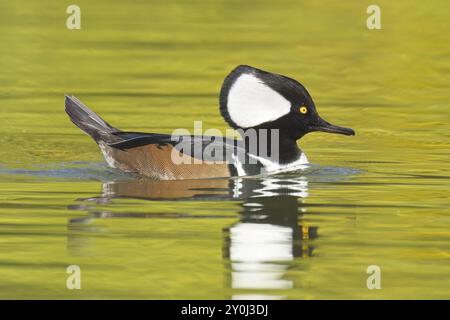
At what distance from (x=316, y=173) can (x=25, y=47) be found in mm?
8981

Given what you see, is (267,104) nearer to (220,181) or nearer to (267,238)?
(220,181)

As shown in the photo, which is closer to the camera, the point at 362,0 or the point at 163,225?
the point at 163,225

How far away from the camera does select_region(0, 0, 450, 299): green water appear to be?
9.24 meters

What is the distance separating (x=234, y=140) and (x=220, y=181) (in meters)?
0.58

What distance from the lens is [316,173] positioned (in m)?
13.1

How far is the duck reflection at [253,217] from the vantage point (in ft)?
30.5

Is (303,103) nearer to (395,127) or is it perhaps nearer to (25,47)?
(395,127)

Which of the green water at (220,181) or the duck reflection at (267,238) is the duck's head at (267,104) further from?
the duck reflection at (267,238)

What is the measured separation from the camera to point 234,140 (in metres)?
12.9

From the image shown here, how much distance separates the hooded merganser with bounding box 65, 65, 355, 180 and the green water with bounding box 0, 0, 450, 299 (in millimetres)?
199

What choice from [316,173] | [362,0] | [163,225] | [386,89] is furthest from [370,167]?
[362,0]

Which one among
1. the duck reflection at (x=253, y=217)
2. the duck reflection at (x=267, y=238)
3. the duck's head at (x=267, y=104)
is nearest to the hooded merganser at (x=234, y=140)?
the duck's head at (x=267, y=104)

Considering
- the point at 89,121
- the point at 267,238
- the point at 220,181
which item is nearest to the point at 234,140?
the point at 220,181

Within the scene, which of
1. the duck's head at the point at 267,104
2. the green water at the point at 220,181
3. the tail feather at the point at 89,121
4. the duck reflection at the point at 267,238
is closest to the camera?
the duck reflection at the point at 267,238
